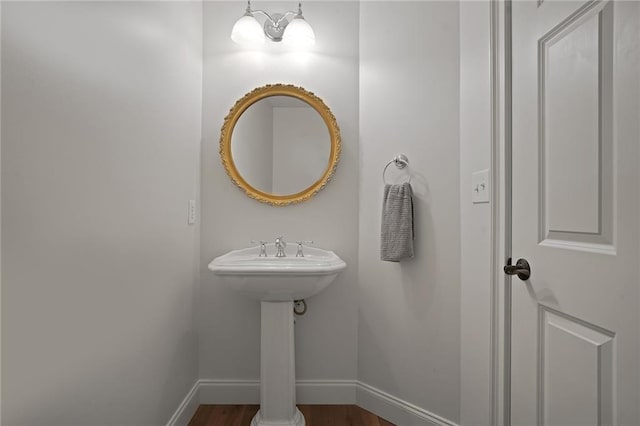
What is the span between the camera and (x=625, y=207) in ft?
2.61

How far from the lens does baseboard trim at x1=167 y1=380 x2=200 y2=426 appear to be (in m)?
1.68

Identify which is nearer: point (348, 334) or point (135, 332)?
point (135, 332)

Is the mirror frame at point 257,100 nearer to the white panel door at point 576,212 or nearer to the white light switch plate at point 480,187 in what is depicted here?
the white light switch plate at point 480,187

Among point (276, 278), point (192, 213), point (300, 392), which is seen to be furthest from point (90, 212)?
point (300, 392)

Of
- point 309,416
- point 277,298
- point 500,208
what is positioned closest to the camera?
point 500,208

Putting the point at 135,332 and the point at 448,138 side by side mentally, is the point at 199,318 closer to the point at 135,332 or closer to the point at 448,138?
the point at 135,332

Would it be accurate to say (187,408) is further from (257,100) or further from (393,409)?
(257,100)

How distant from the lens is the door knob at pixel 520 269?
1.12 meters

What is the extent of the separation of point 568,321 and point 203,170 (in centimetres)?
177

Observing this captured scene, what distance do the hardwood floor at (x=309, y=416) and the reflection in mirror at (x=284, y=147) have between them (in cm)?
118

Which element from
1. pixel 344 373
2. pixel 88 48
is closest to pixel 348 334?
pixel 344 373

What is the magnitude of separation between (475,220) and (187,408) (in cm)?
162

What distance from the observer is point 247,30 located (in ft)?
6.31

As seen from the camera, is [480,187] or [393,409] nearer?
[480,187]
